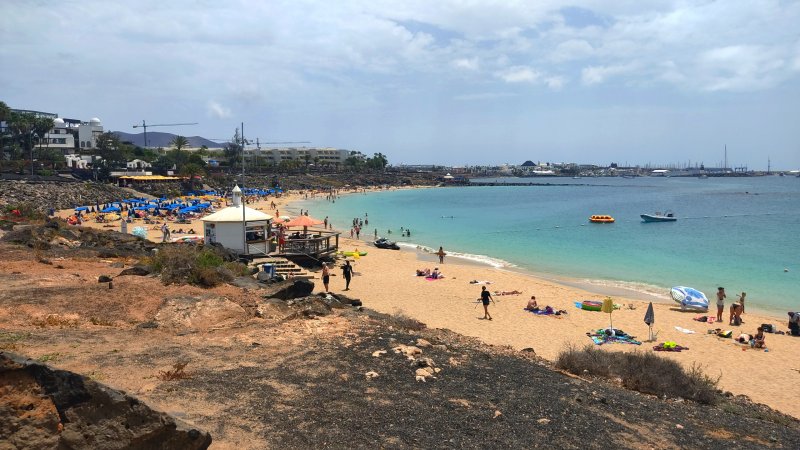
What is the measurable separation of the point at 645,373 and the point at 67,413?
357 inches

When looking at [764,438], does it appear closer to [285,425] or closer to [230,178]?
[285,425]

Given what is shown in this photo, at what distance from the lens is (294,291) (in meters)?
13.8

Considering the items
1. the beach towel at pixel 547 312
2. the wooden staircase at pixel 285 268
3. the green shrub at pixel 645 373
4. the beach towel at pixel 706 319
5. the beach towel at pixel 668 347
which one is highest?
the wooden staircase at pixel 285 268

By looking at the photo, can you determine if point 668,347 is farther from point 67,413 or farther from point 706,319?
point 67,413

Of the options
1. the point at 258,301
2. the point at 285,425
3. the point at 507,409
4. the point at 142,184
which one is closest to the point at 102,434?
the point at 285,425

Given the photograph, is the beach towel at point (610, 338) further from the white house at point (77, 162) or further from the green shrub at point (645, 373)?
the white house at point (77, 162)

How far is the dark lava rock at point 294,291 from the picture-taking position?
532 inches

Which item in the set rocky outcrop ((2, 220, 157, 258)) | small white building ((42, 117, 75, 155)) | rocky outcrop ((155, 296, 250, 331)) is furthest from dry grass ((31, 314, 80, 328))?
small white building ((42, 117, 75, 155))

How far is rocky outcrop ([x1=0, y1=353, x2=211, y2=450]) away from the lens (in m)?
4.34

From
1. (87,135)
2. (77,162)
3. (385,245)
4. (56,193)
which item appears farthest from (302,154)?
(385,245)

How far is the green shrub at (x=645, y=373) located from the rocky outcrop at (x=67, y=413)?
26.0 feet

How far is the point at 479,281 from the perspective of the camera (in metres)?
24.8

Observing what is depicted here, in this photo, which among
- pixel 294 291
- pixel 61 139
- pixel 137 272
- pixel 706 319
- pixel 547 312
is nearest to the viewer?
pixel 294 291

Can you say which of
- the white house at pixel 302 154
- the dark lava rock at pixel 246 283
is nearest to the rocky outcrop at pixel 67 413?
the dark lava rock at pixel 246 283
